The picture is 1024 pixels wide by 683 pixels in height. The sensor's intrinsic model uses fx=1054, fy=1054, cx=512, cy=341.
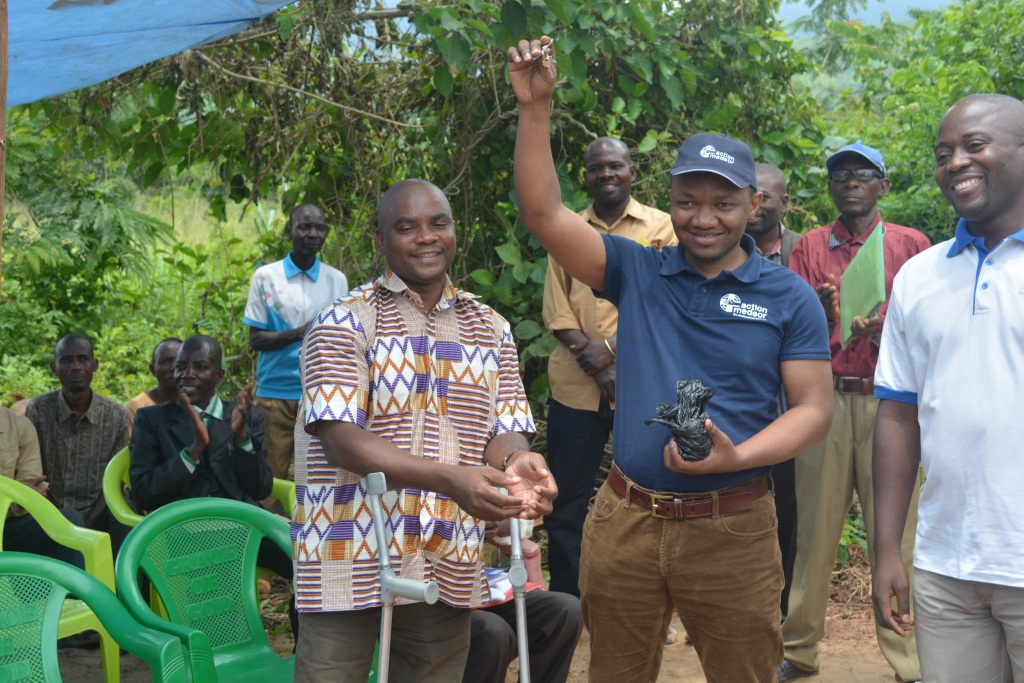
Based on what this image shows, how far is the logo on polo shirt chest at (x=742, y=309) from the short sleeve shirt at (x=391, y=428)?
2.25ft

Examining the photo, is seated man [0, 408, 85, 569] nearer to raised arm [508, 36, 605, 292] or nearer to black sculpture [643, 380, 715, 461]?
raised arm [508, 36, 605, 292]

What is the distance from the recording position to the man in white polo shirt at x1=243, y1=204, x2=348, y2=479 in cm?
616

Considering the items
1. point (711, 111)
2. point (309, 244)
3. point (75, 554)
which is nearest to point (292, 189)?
point (309, 244)

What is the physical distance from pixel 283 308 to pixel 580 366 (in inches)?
84.9

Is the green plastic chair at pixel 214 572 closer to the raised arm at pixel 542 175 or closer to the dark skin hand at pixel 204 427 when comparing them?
the dark skin hand at pixel 204 427

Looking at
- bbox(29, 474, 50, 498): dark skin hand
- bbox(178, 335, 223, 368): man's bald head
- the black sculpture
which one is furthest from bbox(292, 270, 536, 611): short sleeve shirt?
bbox(29, 474, 50, 498): dark skin hand

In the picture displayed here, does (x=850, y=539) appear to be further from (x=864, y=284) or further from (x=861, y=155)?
(x=864, y=284)

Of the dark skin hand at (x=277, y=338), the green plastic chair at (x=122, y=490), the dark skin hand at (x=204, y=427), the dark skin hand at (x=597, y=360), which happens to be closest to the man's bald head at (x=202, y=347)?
the dark skin hand at (x=204, y=427)

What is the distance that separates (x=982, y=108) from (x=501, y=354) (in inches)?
55.8

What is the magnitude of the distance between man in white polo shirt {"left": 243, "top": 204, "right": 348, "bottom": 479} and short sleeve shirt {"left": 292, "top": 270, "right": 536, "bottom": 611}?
10.7ft

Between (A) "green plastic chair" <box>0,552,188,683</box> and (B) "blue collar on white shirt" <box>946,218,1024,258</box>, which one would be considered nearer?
(B) "blue collar on white shirt" <box>946,218,1024,258</box>

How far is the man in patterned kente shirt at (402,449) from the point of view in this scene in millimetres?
2699

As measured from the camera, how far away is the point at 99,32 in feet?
13.6

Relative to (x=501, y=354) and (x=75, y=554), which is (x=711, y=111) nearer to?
(x=501, y=354)
